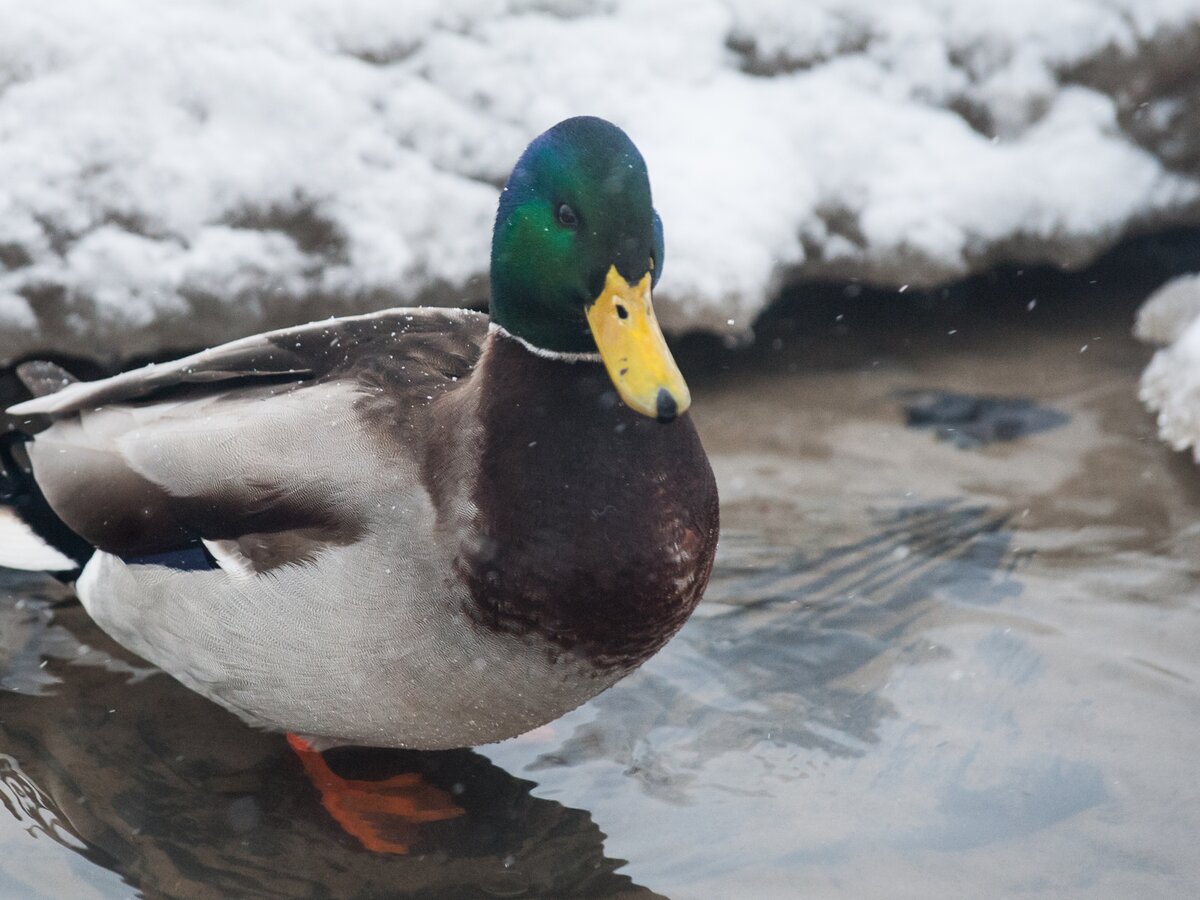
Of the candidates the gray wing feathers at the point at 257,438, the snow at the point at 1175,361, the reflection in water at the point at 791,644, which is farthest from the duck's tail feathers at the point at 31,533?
the snow at the point at 1175,361

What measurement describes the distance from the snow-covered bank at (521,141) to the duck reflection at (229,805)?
122cm

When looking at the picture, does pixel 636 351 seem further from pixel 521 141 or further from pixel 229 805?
pixel 521 141

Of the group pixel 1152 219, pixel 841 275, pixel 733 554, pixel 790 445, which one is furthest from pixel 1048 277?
pixel 733 554

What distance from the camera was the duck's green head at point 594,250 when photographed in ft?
7.84

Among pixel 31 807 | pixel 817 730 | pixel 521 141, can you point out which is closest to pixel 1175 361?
pixel 817 730

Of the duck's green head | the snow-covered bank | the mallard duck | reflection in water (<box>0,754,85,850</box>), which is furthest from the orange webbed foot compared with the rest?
the snow-covered bank

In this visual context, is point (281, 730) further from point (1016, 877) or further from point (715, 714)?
point (1016, 877)

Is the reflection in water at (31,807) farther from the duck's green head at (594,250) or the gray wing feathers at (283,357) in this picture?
the duck's green head at (594,250)

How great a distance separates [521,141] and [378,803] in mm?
2347

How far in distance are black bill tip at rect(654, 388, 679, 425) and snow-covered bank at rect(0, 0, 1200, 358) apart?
207 centimetres

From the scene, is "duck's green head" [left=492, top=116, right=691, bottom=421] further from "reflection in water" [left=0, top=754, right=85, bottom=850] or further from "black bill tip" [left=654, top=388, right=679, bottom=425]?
"reflection in water" [left=0, top=754, right=85, bottom=850]

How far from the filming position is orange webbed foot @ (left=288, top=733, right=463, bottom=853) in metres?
2.93

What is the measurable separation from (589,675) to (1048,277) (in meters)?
3.14

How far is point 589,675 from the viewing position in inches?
106
